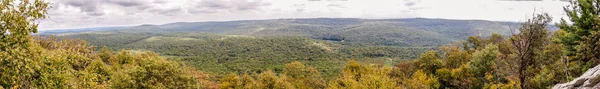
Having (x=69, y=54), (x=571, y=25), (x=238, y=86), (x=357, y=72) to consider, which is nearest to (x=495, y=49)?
(x=571, y=25)

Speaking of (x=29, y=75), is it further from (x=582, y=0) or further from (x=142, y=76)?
(x=582, y=0)

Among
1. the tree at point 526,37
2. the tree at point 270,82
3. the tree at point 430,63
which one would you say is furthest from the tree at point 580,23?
the tree at point 270,82

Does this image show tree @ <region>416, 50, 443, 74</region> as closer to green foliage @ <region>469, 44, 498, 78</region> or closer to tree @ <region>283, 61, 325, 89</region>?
green foliage @ <region>469, 44, 498, 78</region>

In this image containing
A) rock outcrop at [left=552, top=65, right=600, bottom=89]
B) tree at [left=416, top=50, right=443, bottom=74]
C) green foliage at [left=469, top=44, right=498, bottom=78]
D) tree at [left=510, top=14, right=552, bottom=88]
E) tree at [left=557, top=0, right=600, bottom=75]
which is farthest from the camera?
tree at [left=416, top=50, right=443, bottom=74]

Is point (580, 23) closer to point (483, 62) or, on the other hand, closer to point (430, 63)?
point (483, 62)

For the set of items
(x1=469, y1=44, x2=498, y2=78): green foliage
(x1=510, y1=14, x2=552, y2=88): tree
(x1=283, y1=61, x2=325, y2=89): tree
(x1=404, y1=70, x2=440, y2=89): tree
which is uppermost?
(x1=510, y1=14, x2=552, y2=88): tree

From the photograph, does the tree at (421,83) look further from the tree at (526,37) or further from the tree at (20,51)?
Answer: the tree at (20,51)

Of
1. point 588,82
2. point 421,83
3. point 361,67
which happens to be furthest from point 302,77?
point 588,82

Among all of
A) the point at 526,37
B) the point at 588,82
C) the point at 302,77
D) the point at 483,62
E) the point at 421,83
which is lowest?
the point at 302,77

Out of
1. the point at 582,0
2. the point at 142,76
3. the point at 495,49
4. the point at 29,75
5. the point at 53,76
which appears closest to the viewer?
the point at 29,75

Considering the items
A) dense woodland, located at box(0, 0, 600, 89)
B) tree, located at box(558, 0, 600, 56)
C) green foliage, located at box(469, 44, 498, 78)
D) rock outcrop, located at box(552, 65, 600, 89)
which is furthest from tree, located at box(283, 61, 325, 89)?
rock outcrop, located at box(552, 65, 600, 89)

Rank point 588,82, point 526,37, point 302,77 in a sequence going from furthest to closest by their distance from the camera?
point 302,77 → point 526,37 → point 588,82
